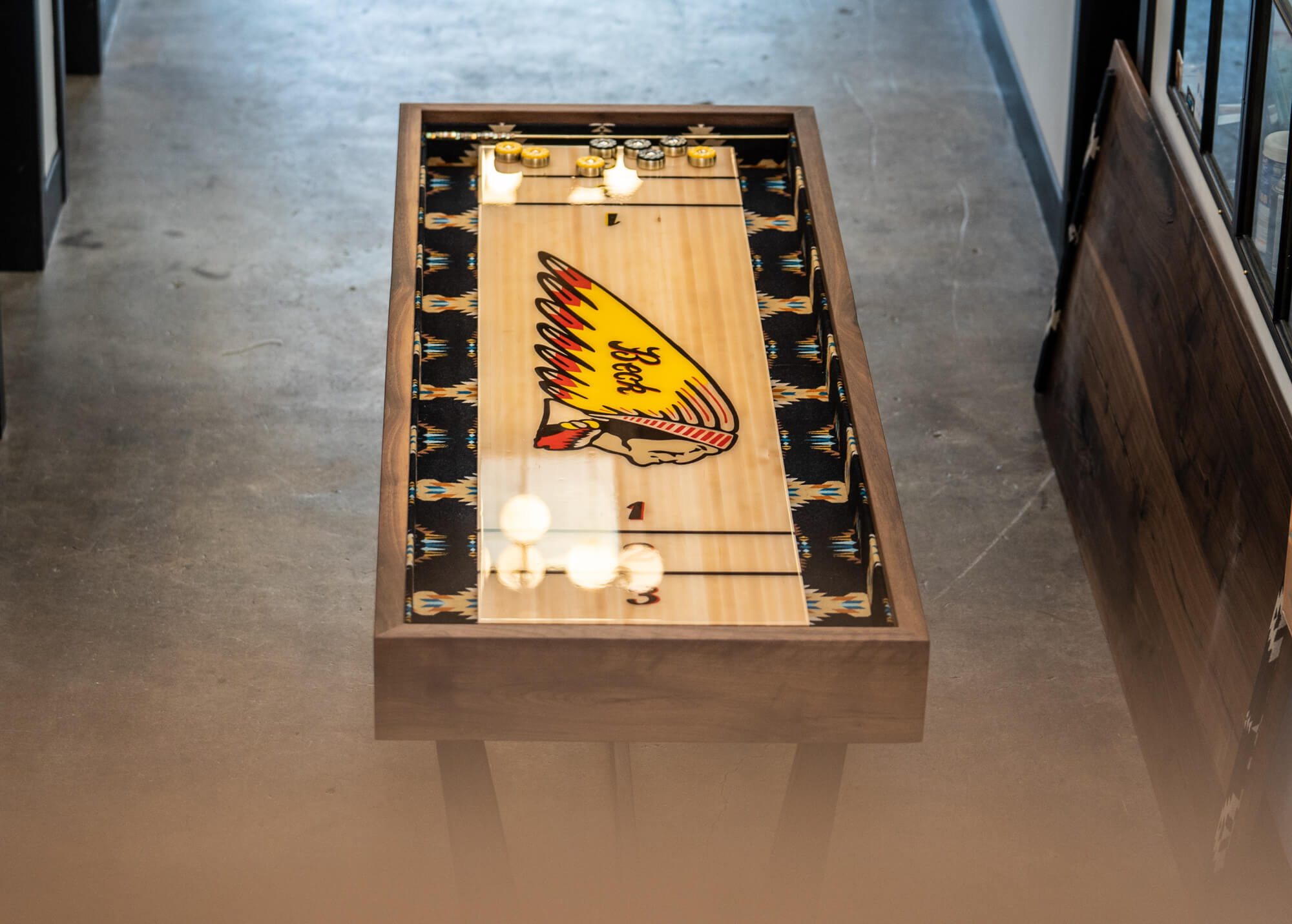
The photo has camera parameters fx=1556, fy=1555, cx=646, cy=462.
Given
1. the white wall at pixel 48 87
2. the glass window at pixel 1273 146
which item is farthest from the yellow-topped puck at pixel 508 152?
the white wall at pixel 48 87

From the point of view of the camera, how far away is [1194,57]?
3623 mm

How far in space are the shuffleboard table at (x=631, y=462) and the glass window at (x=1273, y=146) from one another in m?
0.84

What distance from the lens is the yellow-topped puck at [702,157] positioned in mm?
3578

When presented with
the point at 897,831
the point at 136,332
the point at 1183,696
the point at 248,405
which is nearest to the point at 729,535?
the point at 897,831

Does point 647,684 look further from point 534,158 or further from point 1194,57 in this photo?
point 1194,57

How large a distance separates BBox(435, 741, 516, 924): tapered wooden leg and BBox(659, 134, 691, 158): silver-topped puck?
1.65 meters

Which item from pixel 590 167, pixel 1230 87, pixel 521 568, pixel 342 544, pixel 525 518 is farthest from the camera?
pixel 342 544

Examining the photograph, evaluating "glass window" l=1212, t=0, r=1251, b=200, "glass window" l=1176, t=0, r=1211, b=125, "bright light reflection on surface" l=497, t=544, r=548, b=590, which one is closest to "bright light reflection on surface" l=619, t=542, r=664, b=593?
"bright light reflection on surface" l=497, t=544, r=548, b=590

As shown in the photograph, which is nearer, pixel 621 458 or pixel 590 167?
pixel 621 458

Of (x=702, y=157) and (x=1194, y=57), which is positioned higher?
(x=1194, y=57)

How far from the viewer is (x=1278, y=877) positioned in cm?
280

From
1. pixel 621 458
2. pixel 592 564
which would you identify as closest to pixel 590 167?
pixel 621 458

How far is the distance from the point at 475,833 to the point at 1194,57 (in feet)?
8.01

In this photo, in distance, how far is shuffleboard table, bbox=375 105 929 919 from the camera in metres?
2.22
